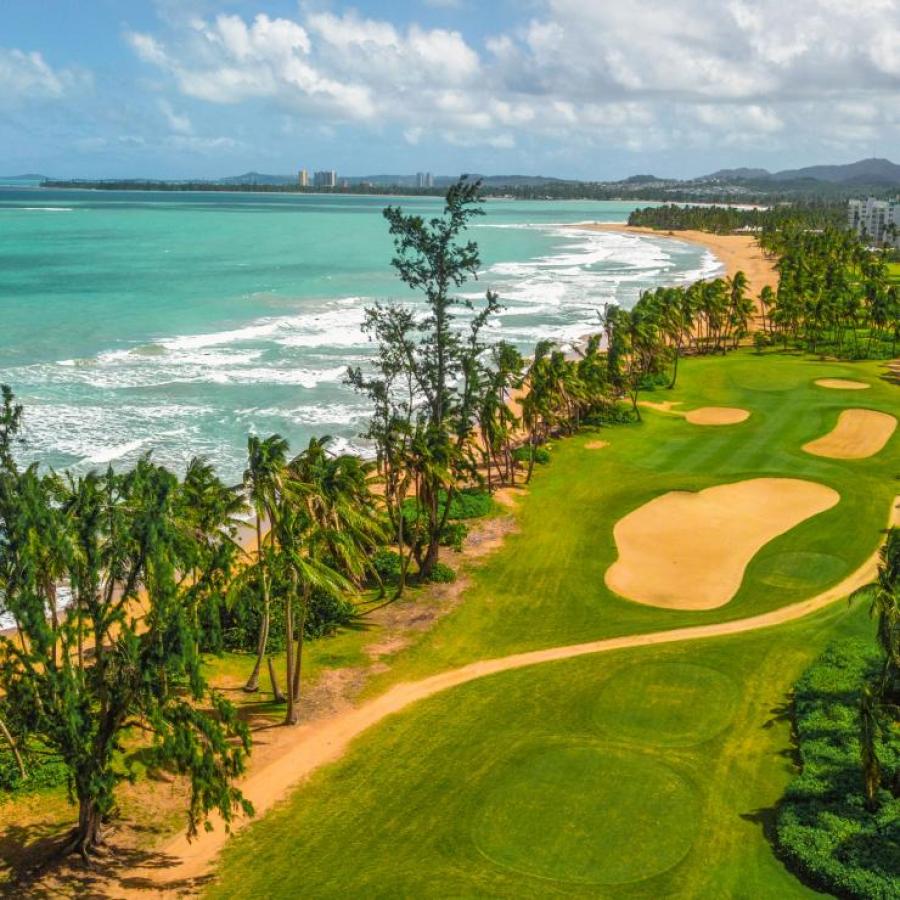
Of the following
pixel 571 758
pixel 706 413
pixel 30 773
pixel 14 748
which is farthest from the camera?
pixel 706 413

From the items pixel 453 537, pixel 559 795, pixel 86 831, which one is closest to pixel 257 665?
pixel 86 831

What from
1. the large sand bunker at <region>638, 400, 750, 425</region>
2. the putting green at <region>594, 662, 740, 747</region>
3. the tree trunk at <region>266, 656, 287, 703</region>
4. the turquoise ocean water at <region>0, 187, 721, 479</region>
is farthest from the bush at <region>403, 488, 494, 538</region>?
the large sand bunker at <region>638, 400, 750, 425</region>

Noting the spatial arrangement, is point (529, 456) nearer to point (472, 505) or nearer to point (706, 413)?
point (472, 505)

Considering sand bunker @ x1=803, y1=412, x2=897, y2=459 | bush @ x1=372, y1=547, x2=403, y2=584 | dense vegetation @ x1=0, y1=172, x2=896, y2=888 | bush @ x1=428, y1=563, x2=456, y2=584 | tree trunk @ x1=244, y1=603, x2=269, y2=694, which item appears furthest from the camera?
sand bunker @ x1=803, y1=412, x2=897, y2=459

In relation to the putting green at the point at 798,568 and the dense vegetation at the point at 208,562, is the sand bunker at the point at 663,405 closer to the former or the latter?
the dense vegetation at the point at 208,562

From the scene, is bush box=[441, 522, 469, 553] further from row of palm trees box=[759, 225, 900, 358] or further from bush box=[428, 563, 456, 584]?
row of palm trees box=[759, 225, 900, 358]

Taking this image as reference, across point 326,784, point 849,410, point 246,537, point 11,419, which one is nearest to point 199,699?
point 326,784
